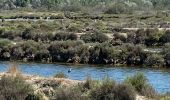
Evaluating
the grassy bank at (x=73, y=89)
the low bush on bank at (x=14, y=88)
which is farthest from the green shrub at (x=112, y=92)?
the low bush on bank at (x=14, y=88)

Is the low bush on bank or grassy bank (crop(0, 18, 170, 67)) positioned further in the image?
grassy bank (crop(0, 18, 170, 67))

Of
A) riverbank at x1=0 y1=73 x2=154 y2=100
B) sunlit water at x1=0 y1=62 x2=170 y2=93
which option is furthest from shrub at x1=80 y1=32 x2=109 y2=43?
riverbank at x1=0 y1=73 x2=154 y2=100

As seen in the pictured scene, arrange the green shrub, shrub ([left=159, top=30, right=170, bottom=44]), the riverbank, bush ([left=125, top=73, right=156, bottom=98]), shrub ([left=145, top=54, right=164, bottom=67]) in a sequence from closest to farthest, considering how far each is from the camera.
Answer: the green shrub → the riverbank → bush ([left=125, top=73, right=156, bottom=98]) → shrub ([left=145, top=54, right=164, bottom=67]) → shrub ([left=159, top=30, right=170, bottom=44])

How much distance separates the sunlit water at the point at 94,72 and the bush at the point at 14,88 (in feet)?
66.4

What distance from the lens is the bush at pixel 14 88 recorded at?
74.6 feet

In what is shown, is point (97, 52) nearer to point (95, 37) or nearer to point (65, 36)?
point (95, 37)

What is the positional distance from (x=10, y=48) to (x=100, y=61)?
40.2 feet

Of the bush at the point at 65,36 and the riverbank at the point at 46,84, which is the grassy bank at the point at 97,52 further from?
the riverbank at the point at 46,84

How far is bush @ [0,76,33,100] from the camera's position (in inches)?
895

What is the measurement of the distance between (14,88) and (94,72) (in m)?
29.3

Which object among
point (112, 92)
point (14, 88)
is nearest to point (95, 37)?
point (14, 88)

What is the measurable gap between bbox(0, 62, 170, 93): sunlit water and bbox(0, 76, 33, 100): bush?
20224mm

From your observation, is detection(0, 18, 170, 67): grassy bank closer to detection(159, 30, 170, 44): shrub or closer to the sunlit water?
detection(159, 30, 170, 44): shrub

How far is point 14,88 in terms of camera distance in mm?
23000
